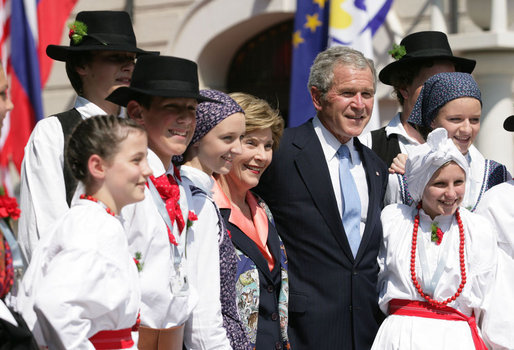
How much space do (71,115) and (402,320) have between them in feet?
5.67

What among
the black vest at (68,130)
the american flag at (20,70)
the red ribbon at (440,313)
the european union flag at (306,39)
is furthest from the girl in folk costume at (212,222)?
the american flag at (20,70)

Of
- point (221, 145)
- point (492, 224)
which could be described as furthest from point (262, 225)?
point (492, 224)

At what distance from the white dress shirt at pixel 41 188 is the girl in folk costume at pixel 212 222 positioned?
1.67 feet

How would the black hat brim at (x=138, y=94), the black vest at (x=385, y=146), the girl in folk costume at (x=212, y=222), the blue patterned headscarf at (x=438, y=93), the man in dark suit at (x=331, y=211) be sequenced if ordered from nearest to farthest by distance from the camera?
the black hat brim at (x=138, y=94) → the girl in folk costume at (x=212, y=222) → the man in dark suit at (x=331, y=211) → the blue patterned headscarf at (x=438, y=93) → the black vest at (x=385, y=146)

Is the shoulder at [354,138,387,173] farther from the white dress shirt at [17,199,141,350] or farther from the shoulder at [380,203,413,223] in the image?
the white dress shirt at [17,199,141,350]

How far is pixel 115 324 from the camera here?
9.62 feet

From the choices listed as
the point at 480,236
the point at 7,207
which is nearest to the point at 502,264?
the point at 480,236

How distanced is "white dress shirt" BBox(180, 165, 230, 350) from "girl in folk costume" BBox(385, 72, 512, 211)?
1337 mm

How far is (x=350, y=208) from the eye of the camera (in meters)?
4.35

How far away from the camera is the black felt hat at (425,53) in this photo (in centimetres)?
499

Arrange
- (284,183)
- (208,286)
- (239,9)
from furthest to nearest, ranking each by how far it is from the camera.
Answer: (239,9)
(284,183)
(208,286)

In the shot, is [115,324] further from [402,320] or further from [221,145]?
[402,320]

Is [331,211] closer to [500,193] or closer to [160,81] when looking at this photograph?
[500,193]

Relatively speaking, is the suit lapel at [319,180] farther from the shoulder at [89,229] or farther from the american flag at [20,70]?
the american flag at [20,70]
